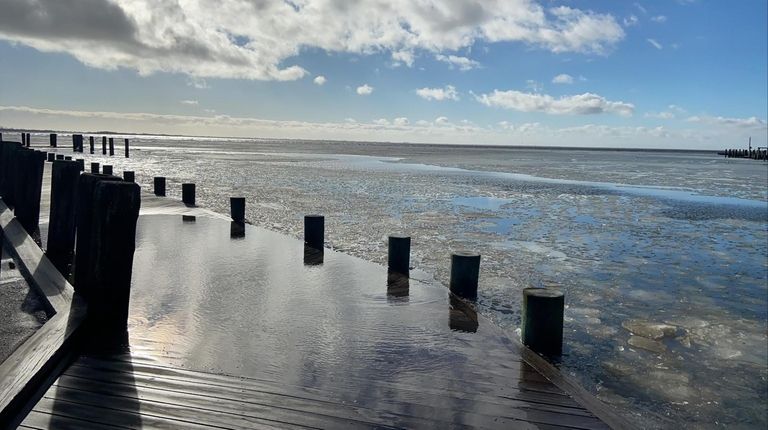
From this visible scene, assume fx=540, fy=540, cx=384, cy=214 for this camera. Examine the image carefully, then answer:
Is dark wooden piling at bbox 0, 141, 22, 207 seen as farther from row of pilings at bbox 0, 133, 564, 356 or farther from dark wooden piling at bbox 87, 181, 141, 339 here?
dark wooden piling at bbox 87, 181, 141, 339

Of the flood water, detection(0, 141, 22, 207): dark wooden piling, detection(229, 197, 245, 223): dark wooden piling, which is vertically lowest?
the flood water

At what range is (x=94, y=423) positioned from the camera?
360 centimetres

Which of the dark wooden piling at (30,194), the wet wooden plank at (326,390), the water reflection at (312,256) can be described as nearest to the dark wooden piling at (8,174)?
the dark wooden piling at (30,194)

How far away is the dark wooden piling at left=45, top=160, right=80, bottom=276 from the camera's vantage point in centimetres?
873

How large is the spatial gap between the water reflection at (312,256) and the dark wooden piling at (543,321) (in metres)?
4.22

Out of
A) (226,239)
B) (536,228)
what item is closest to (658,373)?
(226,239)

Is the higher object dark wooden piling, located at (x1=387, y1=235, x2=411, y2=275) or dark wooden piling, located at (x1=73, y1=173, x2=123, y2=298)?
dark wooden piling, located at (x1=73, y1=173, x2=123, y2=298)

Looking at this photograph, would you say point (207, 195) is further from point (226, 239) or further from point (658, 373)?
point (658, 373)

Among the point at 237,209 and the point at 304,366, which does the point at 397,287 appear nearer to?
the point at 304,366

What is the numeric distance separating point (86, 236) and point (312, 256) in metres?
4.58

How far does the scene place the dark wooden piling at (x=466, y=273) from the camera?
25.5ft

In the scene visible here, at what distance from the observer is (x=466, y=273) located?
308 inches

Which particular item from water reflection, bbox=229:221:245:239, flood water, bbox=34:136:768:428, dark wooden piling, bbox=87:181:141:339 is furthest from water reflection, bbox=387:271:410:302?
water reflection, bbox=229:221:245:239

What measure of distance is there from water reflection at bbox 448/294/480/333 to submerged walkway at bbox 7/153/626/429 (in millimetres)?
24
